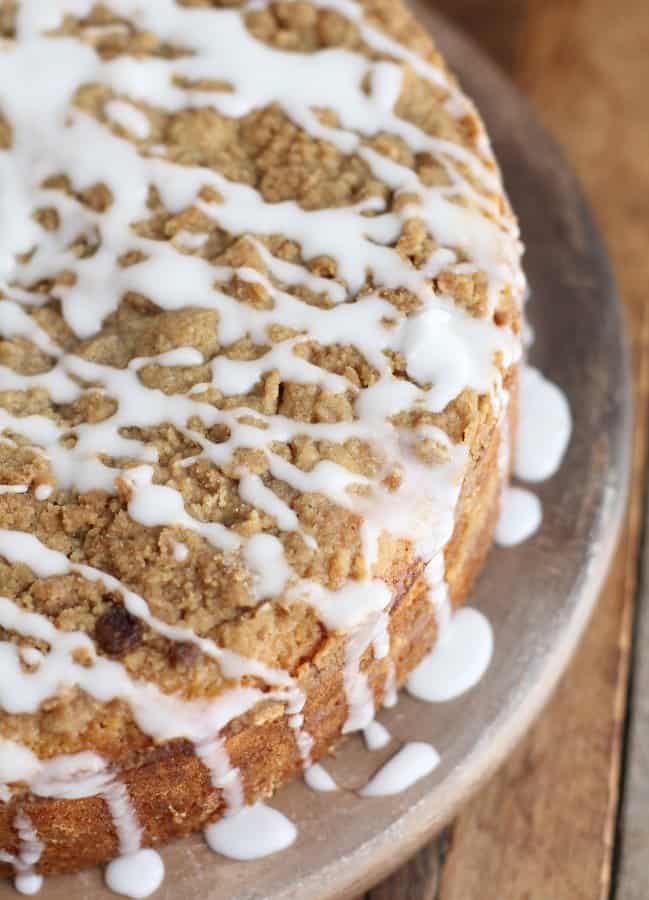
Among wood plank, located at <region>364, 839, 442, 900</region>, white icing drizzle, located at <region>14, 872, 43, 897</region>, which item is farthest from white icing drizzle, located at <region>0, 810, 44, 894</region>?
wood plank, located at <region>364, 839, 442, 900</region>

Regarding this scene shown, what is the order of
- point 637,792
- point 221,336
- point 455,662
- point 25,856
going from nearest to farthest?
point 25,856
point 221,336
point 455,662
point 637,792

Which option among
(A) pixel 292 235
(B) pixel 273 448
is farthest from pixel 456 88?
(B) pixel 273 448

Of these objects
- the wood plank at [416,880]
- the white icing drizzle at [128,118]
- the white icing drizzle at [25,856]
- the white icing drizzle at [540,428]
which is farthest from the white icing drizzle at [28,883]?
the white icing drizzle at [128,118]

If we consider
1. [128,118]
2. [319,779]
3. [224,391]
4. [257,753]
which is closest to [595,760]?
[319,779]

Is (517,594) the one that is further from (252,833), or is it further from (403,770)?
(252,833)

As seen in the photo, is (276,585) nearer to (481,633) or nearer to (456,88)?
(481,633)

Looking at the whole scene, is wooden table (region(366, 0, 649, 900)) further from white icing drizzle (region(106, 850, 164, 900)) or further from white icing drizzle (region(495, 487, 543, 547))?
white icing drizzle (region(106, 850, 164, 900))

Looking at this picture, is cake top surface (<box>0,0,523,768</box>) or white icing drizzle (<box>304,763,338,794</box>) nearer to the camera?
cake top surface (<box>0,0,523,768</box>)

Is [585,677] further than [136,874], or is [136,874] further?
[585,677]
